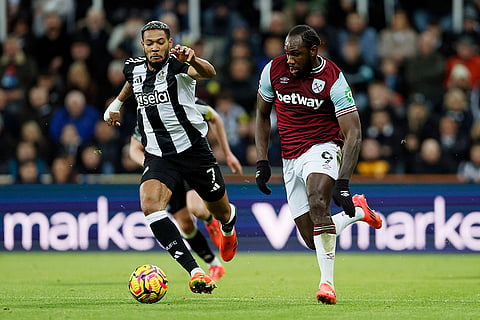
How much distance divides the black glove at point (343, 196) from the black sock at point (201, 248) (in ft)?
10.4

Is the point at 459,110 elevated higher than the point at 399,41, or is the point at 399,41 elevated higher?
the point at 399,41

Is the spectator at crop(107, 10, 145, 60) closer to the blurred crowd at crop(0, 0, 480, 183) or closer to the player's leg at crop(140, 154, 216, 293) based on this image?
the blurred crowd at crop(0, 0, 480, 183)

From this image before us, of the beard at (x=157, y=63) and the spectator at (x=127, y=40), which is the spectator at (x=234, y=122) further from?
the beard at (x=157, y=63)

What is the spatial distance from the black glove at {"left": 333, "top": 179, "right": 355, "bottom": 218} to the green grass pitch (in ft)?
2.65

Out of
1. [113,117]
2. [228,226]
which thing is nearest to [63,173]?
Answer: [228,226]

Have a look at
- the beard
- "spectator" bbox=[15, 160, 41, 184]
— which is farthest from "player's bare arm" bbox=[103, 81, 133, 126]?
"spectator" bbox=[15, 160, 41, 184]

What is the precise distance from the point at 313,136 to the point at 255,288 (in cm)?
202

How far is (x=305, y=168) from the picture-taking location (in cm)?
921

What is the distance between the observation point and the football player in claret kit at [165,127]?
9328mm

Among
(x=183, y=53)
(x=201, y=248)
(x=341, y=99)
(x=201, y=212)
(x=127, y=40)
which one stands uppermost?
(x=183, y=53)

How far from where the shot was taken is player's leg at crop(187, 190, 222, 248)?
467 inches

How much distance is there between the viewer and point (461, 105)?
16.3 meters

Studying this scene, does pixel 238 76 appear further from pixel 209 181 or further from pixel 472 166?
pixel 209 181

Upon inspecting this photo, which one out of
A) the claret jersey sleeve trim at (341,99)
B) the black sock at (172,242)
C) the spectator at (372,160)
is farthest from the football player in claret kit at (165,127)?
the spectator at (372,160)
